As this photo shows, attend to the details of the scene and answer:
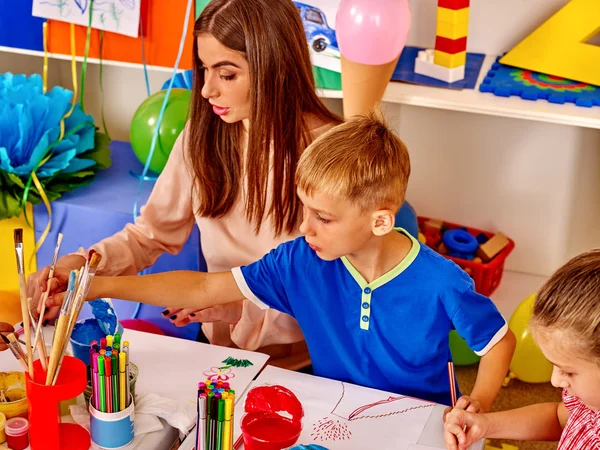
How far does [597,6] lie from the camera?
1948 millimetres

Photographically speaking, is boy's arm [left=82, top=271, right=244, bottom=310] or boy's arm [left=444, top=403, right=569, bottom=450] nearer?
boy's arm [left=444, top=403, right=569, bottom=450]

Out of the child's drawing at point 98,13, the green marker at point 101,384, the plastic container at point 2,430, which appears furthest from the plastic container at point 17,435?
the child's drawing at point 98,13

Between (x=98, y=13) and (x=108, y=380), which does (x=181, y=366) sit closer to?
(x=108, y=380)

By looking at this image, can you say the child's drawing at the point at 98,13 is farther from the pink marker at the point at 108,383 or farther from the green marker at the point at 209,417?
the green marker at the point at 209,417

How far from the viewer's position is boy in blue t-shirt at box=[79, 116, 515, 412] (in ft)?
4.08

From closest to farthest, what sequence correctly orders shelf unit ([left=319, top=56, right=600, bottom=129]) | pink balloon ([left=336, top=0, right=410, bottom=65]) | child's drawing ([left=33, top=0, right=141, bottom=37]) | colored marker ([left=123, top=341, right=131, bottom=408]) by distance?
colored marker ([left=123, top=341, right=131, bottom=408]), pink balloon ([left=336, top=0, right=410, bottom=65]), shelf unit ([left=319, top=56, right=600, bottom=129]), child's drawing ([left=33, top=0, right=141, bottom=37])

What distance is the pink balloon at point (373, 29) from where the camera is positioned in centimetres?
164

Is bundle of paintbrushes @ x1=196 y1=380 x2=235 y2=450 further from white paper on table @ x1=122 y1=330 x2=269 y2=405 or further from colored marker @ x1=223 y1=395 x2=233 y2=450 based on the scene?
white paper on table @ x1=122 y1=330 x2=269 y2=405

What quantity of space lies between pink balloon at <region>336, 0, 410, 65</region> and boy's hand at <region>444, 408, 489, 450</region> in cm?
81

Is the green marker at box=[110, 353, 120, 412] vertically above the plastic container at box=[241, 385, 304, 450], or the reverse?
the green marker at box=[110, 353, 120, 412]

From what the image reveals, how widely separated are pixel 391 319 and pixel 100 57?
4.18 feet

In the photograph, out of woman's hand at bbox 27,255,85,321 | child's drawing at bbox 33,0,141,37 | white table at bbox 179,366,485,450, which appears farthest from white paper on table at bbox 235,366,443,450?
child's drawing at bbox 33,0,141,37

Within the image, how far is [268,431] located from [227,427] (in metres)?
0.14

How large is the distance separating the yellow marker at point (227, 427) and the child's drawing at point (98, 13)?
138 centimetres
